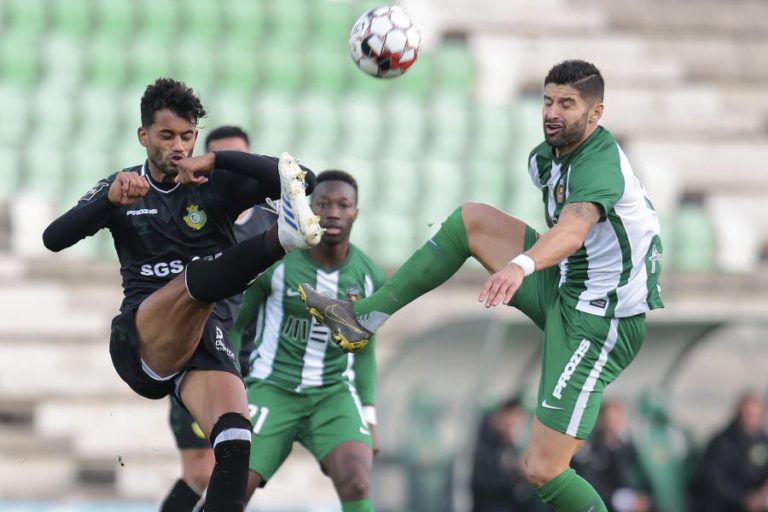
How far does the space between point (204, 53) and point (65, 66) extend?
168 centimetres

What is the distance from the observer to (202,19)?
18.5 m

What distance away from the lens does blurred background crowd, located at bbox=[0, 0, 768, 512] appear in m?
12.8

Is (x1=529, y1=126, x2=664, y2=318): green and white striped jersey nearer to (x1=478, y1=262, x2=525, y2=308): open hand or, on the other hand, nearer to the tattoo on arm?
the tattoo on arm

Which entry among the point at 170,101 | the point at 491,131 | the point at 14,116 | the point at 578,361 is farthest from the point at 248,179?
the point at 491,131

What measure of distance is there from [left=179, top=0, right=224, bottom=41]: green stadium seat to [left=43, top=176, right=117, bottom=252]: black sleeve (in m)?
11.8

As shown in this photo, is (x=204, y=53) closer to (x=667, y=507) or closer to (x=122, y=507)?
(x=122, y=507)

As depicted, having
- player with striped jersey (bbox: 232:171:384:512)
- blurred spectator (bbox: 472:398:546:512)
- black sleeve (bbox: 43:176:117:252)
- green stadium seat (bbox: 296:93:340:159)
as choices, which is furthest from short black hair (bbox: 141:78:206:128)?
green stadium seat (bbox: 296:93:340:159)

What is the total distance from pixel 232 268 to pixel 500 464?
6.39 m

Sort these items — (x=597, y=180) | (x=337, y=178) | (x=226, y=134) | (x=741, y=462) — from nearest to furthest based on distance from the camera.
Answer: (x=597, y=180) < (x=337, y=178) < (x=226, y=134) < (x=741, y=462)

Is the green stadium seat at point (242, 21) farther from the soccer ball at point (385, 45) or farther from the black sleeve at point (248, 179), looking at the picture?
the black sleeve at point (248, 179)

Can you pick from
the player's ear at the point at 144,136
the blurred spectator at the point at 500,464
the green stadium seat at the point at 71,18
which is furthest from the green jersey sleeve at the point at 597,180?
the green stadium seat at the point at 71,18

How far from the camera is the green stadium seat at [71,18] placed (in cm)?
1825

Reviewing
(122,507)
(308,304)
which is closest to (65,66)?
(122,507)

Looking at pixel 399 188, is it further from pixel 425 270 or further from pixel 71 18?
pixel 425 270
